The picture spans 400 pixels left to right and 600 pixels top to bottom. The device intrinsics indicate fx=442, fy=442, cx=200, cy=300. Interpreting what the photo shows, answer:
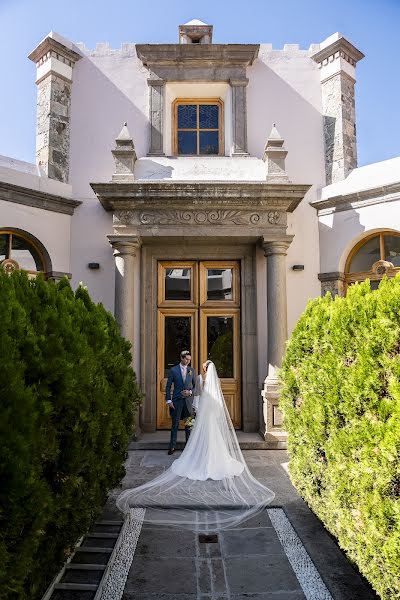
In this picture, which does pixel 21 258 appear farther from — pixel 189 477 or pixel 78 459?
pixel 78 459

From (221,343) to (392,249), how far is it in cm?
372

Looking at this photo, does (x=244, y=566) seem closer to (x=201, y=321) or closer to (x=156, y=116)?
(x=201, y=321)

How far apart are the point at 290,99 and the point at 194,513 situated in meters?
8.23

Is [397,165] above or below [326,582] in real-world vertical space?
above

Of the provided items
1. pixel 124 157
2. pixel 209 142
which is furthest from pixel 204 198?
pixel 209 142

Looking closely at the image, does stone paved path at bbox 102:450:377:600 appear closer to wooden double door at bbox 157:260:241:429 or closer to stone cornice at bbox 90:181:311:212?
wooden double door at bbox 157:260:241:429

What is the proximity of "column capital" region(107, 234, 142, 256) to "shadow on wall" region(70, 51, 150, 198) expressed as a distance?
5.94 feet

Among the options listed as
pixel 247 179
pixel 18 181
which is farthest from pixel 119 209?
pixel 247 179

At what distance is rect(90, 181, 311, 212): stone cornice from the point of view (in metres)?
7.84

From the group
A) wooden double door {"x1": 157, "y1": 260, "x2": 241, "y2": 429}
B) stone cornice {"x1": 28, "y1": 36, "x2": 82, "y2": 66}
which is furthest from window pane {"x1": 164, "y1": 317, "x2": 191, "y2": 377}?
stone cornice {"x1": 28, "y1": 36, "x2": 82, "y2": 66}

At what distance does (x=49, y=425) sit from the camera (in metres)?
2.80

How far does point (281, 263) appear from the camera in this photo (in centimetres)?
813

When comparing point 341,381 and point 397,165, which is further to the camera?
point 397,165

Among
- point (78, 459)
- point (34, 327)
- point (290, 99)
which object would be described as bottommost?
point (78, 459)
